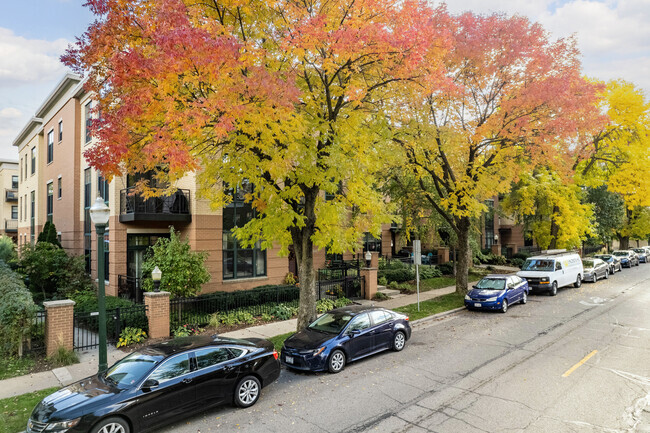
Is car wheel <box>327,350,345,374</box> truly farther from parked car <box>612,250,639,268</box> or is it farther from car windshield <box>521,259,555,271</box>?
parked car <box>612,250,639,268</box>

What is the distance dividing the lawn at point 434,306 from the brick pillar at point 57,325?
11.2 meters

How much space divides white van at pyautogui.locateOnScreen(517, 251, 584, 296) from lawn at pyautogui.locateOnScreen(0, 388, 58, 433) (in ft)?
67.7

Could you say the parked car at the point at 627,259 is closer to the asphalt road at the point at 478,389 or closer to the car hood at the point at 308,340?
the asphalt road at the point at 478,389

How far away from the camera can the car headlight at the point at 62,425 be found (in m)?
5.61

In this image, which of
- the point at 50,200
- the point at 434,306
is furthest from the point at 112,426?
Result: the point at 50,200

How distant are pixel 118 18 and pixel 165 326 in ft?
29.4

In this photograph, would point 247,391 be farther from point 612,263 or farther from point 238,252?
point 612,263

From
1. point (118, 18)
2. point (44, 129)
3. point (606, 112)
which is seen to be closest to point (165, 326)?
point (118, 18)

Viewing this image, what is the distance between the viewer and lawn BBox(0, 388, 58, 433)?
21.8ft

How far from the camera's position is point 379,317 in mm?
10672

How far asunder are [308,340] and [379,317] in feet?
7.50

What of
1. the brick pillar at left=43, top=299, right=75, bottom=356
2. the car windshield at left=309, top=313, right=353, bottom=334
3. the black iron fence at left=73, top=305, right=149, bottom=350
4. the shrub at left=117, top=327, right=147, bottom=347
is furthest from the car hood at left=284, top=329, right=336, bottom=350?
the brick pillar at left=43, top=299, right=75, bottom=356

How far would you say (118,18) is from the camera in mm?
8109

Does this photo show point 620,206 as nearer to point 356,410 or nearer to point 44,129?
point 356,410
